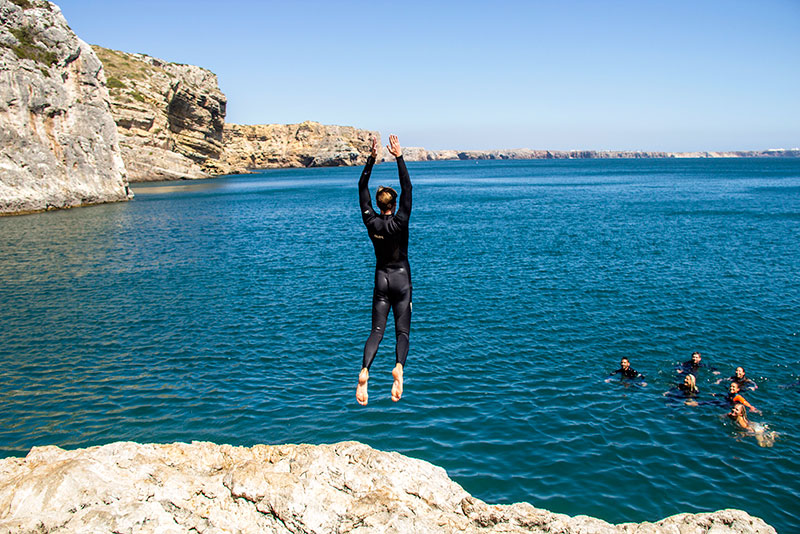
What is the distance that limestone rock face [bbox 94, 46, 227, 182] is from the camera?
101375 millimetres

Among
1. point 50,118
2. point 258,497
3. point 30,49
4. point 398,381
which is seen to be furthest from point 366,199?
point 30,49

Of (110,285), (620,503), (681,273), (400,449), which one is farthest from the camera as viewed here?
(681,273)

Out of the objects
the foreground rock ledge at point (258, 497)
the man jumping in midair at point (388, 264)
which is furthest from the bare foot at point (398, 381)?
the foreground rock ledge at point (258, 497)

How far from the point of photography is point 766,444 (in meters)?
14.9

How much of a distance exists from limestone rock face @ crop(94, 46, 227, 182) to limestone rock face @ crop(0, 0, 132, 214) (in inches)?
1215

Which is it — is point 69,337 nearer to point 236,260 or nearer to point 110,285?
point 110,285

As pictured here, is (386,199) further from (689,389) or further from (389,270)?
(689,389)

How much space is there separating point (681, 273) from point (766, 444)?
20.4 meters

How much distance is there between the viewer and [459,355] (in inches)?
814

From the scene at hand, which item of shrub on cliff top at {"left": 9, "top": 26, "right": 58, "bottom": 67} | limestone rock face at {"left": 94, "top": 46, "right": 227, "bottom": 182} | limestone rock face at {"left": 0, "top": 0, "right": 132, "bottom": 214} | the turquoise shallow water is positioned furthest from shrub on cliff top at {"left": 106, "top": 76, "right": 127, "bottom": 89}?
the turquoise shallow water

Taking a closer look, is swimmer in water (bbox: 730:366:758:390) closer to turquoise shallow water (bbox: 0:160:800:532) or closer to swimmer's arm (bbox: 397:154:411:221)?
turquoise shallow water (bbox: 0:160:800:532)

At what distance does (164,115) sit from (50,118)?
51853 millimetres

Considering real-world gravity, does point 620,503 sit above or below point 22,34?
below

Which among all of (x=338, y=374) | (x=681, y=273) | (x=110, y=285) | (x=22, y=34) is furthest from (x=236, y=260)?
(x=22, y=34)
